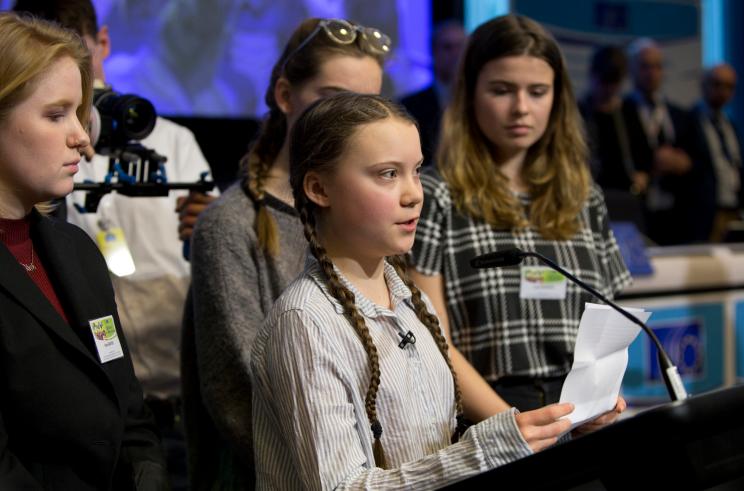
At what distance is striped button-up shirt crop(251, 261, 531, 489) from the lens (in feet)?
4.48

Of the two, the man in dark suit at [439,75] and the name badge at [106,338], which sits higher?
the man in dark suit at [439,75]

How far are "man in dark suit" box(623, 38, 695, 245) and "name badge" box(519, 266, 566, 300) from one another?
4.00 meters

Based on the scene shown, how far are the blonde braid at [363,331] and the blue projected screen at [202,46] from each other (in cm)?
358

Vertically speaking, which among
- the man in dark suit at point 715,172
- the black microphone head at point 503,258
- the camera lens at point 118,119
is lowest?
the man in dark suit at point 715,172

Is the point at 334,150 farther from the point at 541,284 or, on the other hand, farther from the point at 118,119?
the point at 541,284

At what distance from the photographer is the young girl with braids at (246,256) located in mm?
1856

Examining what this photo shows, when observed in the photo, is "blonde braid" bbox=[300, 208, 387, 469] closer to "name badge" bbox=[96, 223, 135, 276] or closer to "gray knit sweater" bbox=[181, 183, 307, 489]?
"gray knit sweater" bbox=[181, 183, 307, 489]

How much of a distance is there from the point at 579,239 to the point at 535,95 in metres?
0.36

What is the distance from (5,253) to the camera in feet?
4.58

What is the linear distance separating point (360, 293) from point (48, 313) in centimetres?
49

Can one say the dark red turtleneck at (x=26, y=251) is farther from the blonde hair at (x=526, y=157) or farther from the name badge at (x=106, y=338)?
the blonde hair at (x=526, y=157)

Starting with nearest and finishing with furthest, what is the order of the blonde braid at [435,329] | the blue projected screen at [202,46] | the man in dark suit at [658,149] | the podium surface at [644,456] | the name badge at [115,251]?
the podium surface at [644,456]
the blonde braid at [435,329]
the name badge at [115,251]
the blue projected screen at [202,46]
the man in dark suit at [658,149]

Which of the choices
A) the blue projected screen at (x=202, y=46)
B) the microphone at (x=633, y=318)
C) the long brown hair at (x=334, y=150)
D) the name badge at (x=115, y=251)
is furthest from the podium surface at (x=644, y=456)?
the blue projected screen at (x=202, y=46)

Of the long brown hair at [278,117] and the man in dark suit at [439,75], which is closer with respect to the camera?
the long brown hair at [278,117]
